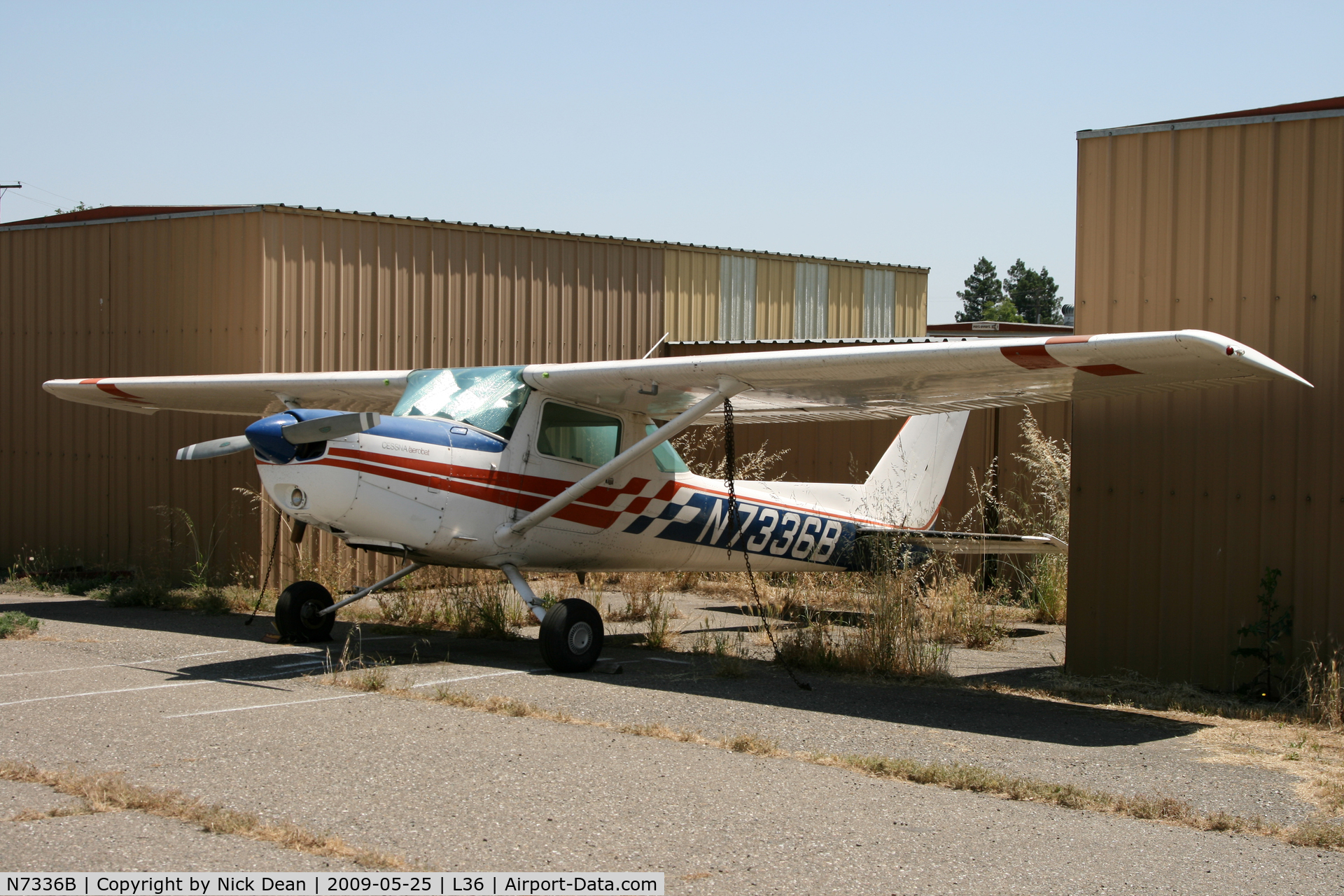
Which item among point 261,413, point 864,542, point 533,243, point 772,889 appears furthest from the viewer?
point 533,243

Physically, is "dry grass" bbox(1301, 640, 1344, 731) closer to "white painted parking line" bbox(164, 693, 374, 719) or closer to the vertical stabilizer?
the vertical stabilizer

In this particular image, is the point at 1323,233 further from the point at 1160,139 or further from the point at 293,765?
the point at 293,765

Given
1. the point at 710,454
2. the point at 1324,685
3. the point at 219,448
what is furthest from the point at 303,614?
the point at 1324,685

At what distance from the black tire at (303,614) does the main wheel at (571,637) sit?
224cm

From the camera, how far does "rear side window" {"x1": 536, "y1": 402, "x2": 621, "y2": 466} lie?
9.82m

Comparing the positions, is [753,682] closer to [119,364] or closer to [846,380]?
[846,380]

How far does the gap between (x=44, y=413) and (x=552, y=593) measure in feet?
24.1

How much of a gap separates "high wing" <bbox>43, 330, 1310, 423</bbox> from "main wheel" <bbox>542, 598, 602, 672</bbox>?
72.1 inches

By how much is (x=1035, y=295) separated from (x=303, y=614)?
108 m

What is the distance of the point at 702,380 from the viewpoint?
30.3 feet

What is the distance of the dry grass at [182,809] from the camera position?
4.34 meters

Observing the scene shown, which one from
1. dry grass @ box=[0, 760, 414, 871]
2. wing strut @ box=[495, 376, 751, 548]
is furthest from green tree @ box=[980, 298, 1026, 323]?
dry grass @ box=[0, 760, 414, 871]

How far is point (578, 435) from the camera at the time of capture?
10070 mm

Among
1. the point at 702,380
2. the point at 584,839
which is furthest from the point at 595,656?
the point at 584,839
